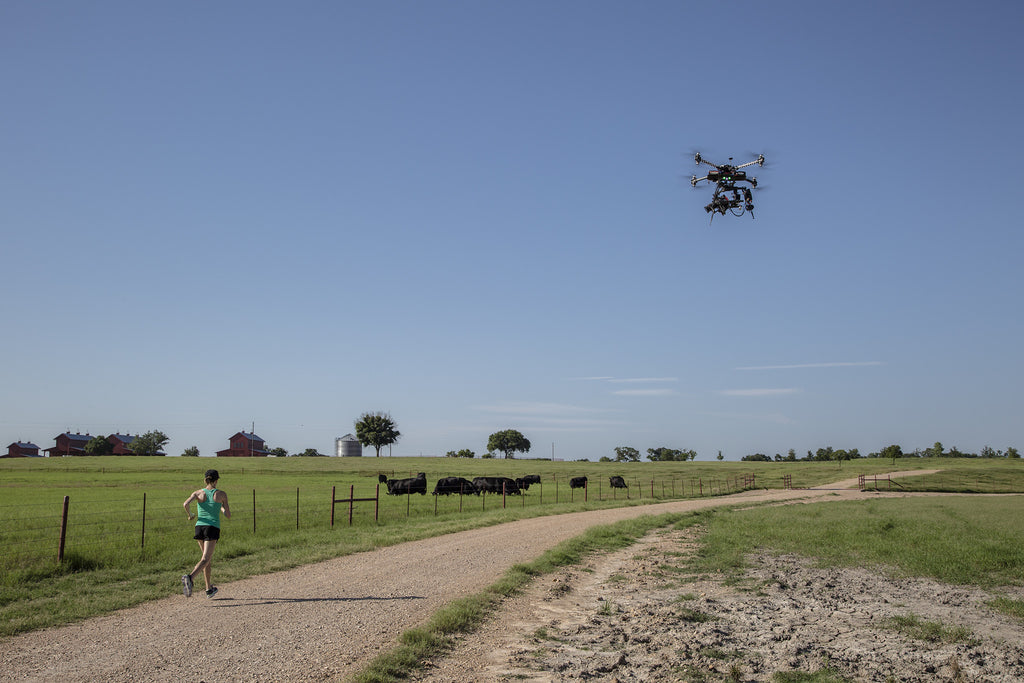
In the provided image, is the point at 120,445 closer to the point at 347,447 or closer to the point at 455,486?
the point at 347,447

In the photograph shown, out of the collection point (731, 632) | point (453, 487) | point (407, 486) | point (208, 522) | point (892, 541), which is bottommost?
point (892, 541)

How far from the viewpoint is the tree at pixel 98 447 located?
157 m

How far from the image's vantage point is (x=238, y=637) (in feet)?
32.4

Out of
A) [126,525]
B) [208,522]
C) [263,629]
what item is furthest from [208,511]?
[126,525]

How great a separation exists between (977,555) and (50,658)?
72.1 ft

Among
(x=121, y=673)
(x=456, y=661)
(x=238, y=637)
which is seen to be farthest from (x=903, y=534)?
(x=121, y=673)

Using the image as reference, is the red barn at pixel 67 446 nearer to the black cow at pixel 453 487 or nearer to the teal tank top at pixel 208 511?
the black cow at pixel 453 487

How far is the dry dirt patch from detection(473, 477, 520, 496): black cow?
1558 inches

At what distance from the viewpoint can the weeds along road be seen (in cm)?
842

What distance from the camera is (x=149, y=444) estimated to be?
174625mm

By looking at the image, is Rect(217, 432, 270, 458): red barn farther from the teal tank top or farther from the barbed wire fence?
the teal tank top

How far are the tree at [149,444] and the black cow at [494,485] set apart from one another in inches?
5298

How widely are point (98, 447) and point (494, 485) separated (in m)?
134

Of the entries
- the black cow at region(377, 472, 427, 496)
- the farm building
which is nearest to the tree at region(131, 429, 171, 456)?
the farm building
